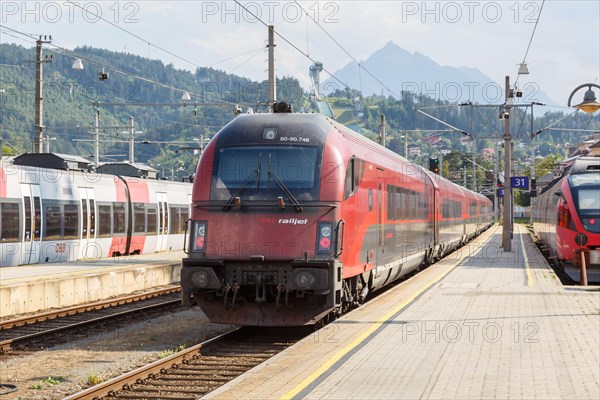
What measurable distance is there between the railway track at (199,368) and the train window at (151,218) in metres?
19.6

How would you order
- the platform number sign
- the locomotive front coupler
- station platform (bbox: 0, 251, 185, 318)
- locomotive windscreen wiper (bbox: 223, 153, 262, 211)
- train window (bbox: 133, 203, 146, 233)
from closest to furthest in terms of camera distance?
the locomotive front coupler
locomotive windscreen wiper (bbox: 223, 153, 262, 211)
station platform (bbox: 0, 251, 185, 318)
train window (bbox: 133, 203, 146, 233)
the platform number sign

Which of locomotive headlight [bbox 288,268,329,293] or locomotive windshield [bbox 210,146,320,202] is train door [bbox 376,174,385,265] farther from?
locomotive headlight [bbox 288,268,329,293]

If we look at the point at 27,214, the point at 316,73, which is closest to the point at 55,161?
the point at 27,214

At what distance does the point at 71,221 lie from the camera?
26.5 m

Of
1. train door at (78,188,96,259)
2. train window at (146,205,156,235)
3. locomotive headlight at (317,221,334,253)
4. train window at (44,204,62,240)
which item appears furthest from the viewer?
train window at (146,205,156,235)

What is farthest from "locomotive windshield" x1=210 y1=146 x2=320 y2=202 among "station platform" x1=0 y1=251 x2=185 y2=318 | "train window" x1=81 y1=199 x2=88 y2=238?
"train window" x1=81 y1=199 x2=88 y2=238


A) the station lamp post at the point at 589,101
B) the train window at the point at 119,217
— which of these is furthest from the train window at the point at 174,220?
the station lamp post at the point at 589,101

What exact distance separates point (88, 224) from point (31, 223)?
4.23 m

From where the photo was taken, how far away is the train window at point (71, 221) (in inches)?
1033

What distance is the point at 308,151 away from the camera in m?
13.2

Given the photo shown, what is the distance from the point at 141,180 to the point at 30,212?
32.1ft

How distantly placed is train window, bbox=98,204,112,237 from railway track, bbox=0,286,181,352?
7118 mm

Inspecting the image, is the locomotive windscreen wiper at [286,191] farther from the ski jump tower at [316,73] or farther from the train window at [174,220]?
the train window at [174,220]

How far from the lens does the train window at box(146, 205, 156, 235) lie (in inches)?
1315
